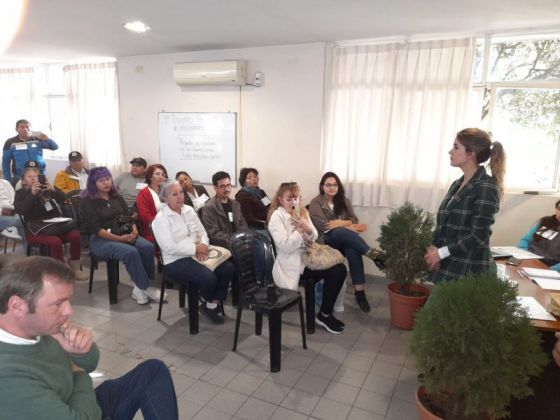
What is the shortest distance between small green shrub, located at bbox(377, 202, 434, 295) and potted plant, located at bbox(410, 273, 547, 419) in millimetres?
1346

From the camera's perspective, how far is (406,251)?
9.80 ft

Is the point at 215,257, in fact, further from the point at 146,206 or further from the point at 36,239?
the point at 36,239

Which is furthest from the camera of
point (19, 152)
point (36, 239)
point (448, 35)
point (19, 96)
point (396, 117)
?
point (19, 96)

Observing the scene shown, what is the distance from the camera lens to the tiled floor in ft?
7.36

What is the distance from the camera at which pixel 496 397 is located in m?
1.51

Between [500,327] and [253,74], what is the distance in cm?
387

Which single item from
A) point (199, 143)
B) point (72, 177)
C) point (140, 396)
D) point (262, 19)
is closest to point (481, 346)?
point (140, 396)

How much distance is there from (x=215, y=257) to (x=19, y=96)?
18.7 ft

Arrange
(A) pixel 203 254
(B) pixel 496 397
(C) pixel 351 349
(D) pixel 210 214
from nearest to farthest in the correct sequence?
(B) pixel 496 397, (C) pixel 351 349, (A) pixel 203 254, (D) pixel 210 214

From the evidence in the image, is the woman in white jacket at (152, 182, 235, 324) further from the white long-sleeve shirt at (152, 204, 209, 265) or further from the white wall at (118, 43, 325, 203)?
the white wall at (118, 43, 325, 203)

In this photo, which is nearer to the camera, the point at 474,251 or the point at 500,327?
the point at 500,327

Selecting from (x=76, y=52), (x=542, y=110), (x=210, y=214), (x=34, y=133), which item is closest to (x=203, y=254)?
(x=210, y=214)

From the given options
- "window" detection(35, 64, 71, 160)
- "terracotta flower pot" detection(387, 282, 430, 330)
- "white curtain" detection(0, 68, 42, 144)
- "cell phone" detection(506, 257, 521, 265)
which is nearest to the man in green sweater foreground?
"terracotta flower pot" detection(387, 282, 430, 330)

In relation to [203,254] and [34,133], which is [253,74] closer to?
Result: [203,254]
